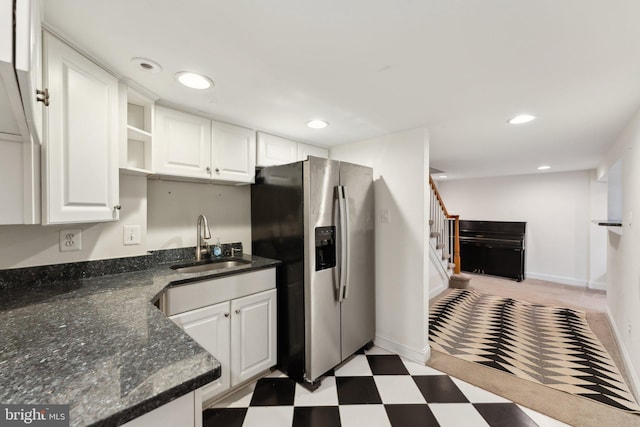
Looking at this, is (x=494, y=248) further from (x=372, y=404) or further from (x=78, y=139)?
(x=78, y=139)

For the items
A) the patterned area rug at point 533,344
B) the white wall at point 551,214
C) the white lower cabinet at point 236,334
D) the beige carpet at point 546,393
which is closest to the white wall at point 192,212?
the white lower cabinet at point 236,334

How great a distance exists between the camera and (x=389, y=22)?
106 centimetres

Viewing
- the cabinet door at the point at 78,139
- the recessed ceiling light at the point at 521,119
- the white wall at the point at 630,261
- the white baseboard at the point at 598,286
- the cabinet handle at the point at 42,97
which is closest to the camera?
the cabinet handle at the point at 42,97

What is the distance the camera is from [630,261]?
2170mm

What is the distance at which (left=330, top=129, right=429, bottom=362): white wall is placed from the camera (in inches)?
93.2

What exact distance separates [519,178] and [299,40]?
6.08m

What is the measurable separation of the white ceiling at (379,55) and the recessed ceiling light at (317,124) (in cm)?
7

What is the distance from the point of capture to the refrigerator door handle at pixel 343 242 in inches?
86.0

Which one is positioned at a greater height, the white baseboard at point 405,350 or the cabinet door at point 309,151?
the cabinet door at point 309,151

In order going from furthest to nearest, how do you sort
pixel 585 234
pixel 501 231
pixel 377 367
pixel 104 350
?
pixel 501 231, pixel 585 234, pixel 377 367, pixel 104 350

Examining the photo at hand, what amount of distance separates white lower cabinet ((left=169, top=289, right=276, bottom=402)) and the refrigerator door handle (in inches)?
22.6

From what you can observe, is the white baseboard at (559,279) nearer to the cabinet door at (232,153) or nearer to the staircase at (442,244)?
the staircase at (442,244)

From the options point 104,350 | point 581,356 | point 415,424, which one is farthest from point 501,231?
point 104,350

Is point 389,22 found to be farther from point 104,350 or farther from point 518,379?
point 518,379
